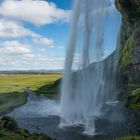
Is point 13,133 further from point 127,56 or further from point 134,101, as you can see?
point 127,56

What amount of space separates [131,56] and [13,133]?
74739 mm

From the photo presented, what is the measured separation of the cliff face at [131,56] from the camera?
79975mm

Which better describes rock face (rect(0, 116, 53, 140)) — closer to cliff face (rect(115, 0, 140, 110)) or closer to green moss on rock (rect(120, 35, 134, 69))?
cliff face (rect(115, 0, 140, 110))

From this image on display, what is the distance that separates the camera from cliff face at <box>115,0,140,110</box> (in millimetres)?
79975

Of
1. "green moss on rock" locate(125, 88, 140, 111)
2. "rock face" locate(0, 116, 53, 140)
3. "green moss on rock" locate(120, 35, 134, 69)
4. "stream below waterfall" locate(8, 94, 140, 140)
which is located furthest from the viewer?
"green moss on rock" locate(120, 35, 134, 69)

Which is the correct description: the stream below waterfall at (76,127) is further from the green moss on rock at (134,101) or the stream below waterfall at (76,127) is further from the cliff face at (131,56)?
the cliff face at (131,56)

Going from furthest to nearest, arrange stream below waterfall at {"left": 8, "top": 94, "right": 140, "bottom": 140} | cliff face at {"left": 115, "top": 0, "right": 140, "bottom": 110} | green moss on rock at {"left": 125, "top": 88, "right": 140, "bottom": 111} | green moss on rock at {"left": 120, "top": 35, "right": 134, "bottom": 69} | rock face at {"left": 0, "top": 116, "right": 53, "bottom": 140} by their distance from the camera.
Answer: green moss on rock at {"left": 120, "top": 35, "right": 134, "bottom": 69} → cliff face at {"left": 115, "top": 0, "right": 140, "bottom": 110} → green moss on rock at {"left": 125, "top": 88, "right": 140, "bottom": 111} → stream below waterfall at {"left": 8, "top": 94, "right": 140, "bottom": 140} → rock face at {"left": 0, "top": 116, "right": 53, "bottom": 140}

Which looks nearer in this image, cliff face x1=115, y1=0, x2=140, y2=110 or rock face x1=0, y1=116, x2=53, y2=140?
rock face x1=0, y1=116, x2=53, y2=140

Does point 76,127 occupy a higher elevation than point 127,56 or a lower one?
lower

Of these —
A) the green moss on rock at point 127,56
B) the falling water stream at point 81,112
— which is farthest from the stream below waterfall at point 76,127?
the green moss on rock at point 127,56

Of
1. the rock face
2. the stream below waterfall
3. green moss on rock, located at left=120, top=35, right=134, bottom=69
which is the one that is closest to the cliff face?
green moss on rock, located at left=120, top=35, right=134, bottom=69

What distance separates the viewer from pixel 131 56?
106 m

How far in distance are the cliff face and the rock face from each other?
122ft

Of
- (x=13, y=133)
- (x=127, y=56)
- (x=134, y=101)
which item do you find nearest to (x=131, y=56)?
(x=127, y=56)
